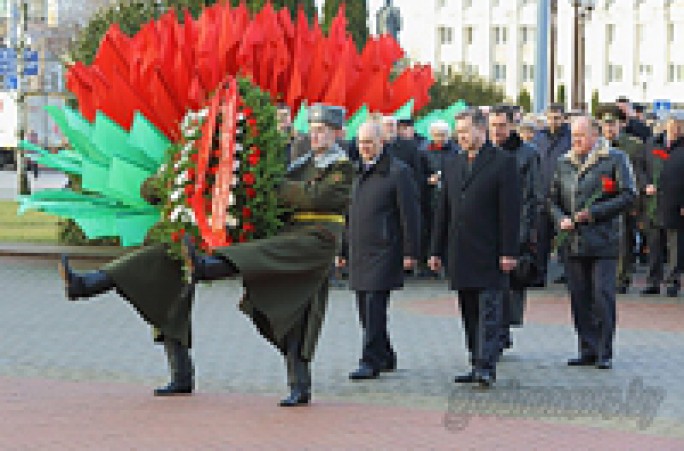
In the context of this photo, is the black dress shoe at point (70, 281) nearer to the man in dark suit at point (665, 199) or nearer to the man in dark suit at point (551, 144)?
the man in dark suit at point (551, 144)

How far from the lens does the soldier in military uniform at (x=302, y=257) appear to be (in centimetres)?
A: 990

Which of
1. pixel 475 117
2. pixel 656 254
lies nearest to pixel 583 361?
pixel 475 117

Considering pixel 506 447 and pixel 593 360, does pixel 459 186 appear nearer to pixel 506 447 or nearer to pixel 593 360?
pixel 593 360

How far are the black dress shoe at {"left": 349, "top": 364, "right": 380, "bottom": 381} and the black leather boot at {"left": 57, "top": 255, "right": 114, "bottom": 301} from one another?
2.12 m

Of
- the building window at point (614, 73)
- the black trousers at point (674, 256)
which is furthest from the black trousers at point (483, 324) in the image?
the building window at point (614, 73)

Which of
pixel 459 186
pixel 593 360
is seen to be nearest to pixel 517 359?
pixel 593 360

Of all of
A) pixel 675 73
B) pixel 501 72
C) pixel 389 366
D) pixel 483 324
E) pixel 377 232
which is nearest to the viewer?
pixel 483 324

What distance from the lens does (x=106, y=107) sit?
1825cm

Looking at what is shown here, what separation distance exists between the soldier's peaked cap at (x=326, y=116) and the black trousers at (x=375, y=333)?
1.51m

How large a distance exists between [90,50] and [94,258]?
5.32m

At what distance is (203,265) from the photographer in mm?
9500

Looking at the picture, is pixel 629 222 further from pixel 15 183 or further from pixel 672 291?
pixel 15 183

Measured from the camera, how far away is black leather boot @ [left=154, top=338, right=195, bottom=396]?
10.3 m

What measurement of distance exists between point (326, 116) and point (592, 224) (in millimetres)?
2554
